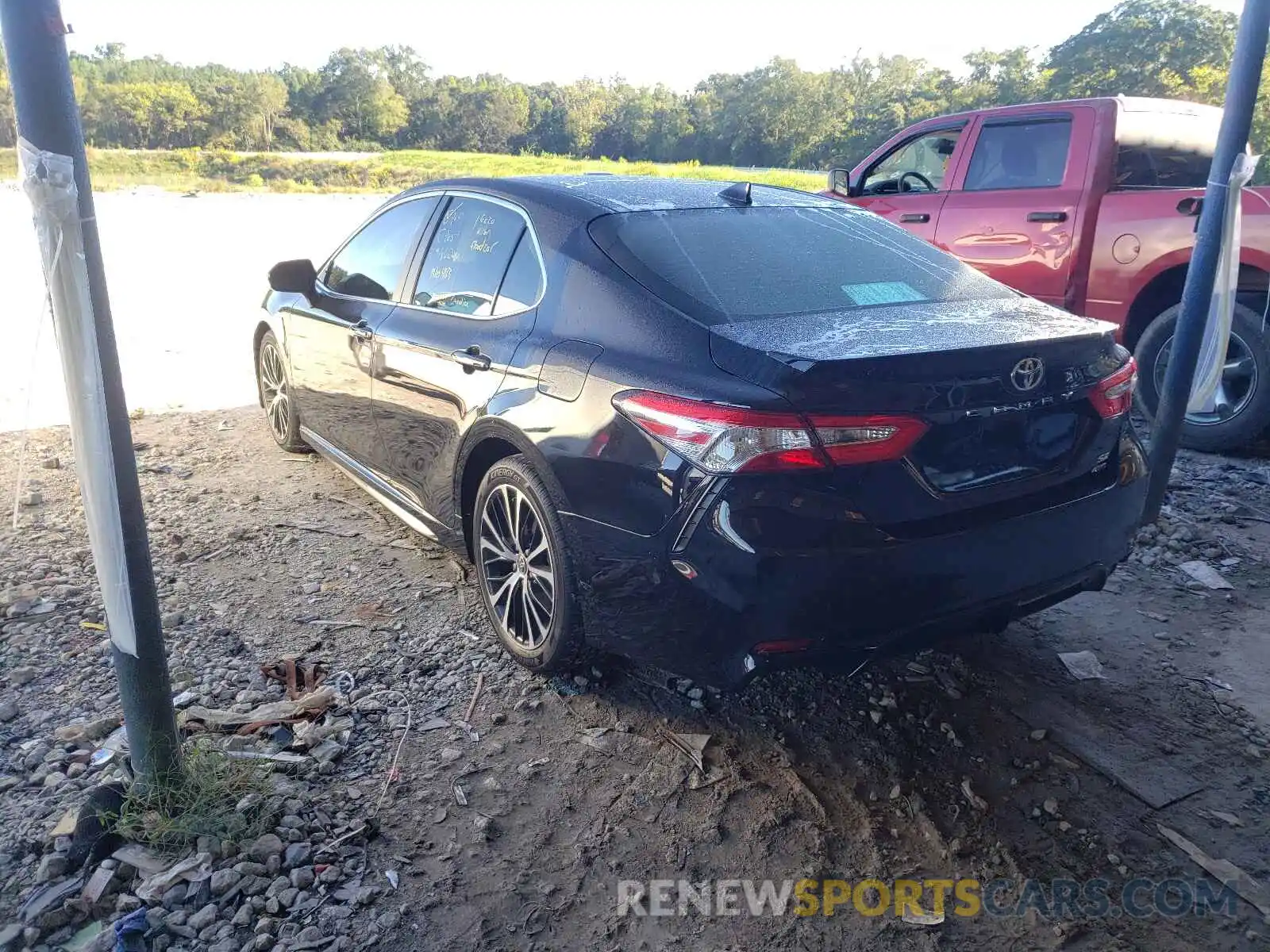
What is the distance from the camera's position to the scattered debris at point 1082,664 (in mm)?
3393

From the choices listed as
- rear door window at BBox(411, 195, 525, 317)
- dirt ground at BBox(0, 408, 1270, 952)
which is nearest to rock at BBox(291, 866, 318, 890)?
dirt ground at BBox(0, 408, 1270, 952)

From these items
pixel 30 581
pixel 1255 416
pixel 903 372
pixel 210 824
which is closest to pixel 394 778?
pixel 210 824

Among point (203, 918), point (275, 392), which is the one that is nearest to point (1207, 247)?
point (203, 918)

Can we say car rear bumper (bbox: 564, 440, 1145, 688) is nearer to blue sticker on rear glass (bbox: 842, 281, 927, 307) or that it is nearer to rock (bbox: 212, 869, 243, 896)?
blue sticker on rear glass (bbox: 842, 281, 927, 307)

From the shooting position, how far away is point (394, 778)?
2.79 meters

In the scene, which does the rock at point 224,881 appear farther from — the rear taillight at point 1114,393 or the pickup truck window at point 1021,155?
the pickup truck window at point 1021,155

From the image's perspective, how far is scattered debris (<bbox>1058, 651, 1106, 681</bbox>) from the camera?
3.39 m

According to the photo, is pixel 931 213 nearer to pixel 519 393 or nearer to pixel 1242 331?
pixel 1242 331

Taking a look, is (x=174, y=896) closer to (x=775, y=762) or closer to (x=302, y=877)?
(x=302, y=877)

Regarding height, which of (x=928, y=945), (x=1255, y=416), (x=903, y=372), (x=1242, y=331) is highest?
(x=903, y=372)

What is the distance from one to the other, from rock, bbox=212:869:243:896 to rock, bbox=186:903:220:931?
0.14ft

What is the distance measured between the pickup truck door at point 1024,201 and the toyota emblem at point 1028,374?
405 cm

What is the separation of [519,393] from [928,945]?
194cm

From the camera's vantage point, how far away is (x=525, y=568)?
326 cm
